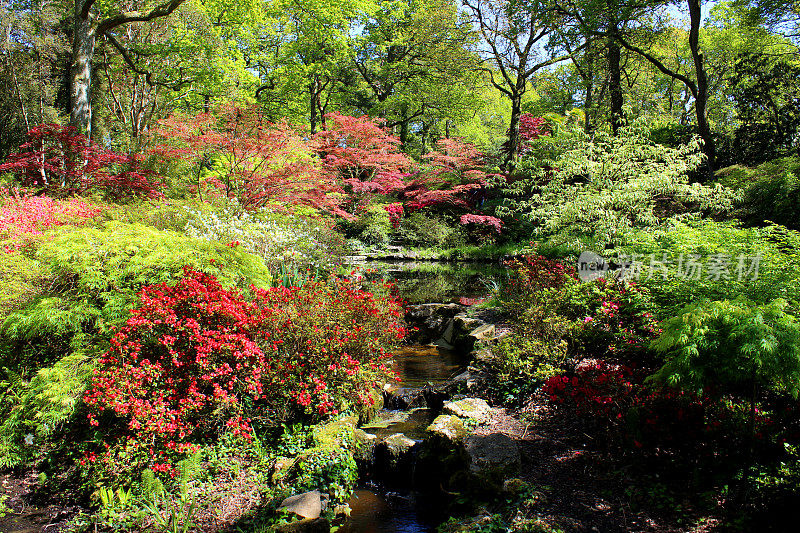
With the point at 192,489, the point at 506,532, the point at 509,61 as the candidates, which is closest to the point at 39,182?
the point at 192,489

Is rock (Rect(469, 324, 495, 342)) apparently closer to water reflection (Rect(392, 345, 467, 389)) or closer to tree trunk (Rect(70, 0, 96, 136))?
water reflection (Rect(392, 345, 467, 389))

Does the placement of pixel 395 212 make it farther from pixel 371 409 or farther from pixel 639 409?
pixel 639 409

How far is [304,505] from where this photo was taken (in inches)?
137

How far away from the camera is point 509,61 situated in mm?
17234

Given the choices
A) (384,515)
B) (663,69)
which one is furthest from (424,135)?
(384,515)

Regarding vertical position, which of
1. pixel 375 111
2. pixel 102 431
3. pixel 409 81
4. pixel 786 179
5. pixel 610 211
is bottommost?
pixel 102 431

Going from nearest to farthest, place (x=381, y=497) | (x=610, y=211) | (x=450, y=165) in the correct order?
(x=381, y=497), (x=610, y=211), (x=450, y=165)

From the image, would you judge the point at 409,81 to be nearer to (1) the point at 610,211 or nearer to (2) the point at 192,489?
(1) the point at 610,211

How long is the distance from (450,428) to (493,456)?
679 millimetres

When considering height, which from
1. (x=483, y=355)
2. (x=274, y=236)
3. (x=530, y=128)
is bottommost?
(x=483, y=355)

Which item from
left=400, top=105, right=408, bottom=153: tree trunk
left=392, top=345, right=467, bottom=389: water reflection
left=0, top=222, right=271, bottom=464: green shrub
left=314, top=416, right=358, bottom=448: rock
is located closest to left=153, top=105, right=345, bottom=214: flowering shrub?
left=392, top=345, right=467, bottom=389: water reflection

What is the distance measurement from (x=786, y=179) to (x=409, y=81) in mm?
15936

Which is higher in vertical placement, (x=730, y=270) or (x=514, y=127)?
(x=514, y=127)

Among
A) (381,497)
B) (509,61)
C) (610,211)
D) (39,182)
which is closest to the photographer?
(381,497)
